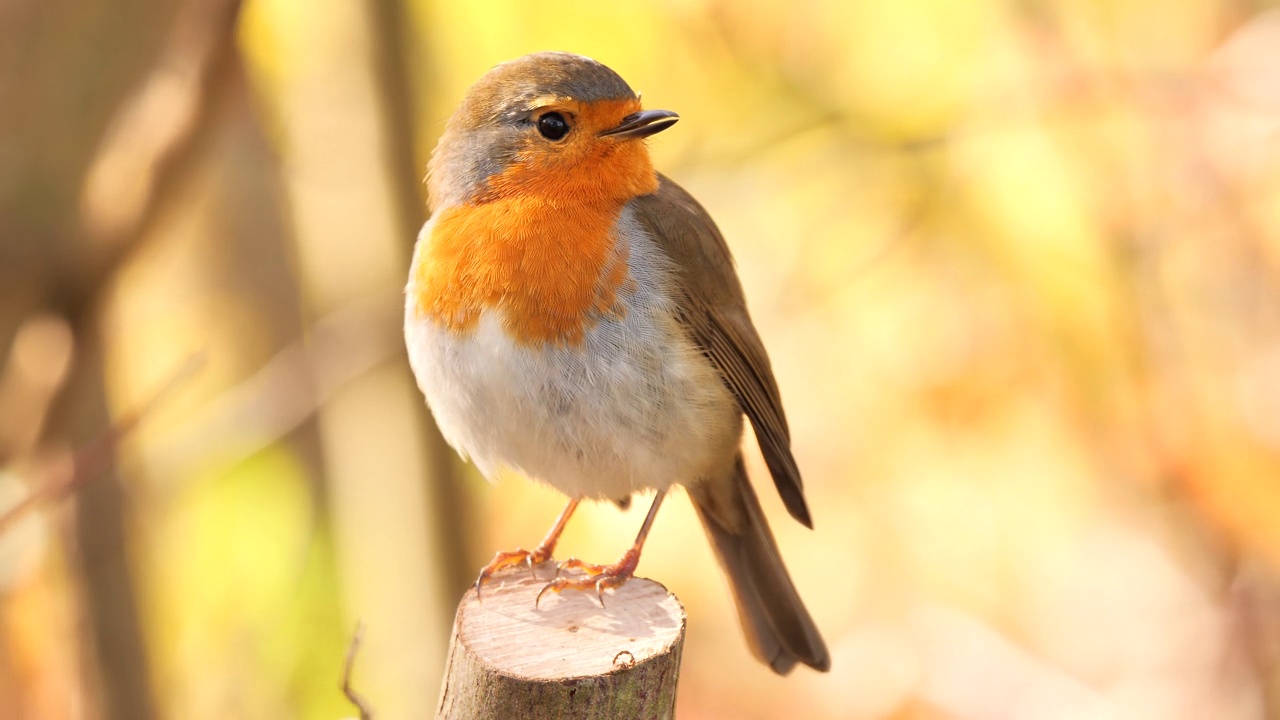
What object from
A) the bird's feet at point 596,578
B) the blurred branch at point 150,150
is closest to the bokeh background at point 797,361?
the blurred branch at point 150,150

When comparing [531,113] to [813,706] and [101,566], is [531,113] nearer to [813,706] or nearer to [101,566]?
[101,566]

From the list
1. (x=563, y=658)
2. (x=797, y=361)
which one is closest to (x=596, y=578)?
(x=563, y=658)

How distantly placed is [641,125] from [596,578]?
3.35 feet

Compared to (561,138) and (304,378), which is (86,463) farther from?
(561,138)

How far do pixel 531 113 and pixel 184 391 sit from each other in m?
3.51

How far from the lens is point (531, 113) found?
9.71ft

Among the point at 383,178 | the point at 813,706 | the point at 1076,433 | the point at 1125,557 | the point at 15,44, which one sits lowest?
the point at 813,706

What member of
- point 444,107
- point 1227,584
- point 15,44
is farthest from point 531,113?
point 1227,584

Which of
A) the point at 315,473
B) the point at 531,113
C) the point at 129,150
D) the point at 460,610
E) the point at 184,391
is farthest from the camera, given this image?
the point at 184,391

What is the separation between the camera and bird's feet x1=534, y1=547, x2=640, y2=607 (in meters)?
2.50

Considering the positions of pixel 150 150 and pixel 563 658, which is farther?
pixel 150 150

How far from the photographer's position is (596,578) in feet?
8.47

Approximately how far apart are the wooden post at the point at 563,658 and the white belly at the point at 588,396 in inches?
16.9

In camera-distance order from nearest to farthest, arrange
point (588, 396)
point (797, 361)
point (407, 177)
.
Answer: point (588, 396) → point (407, 177) → point (797, 361)
